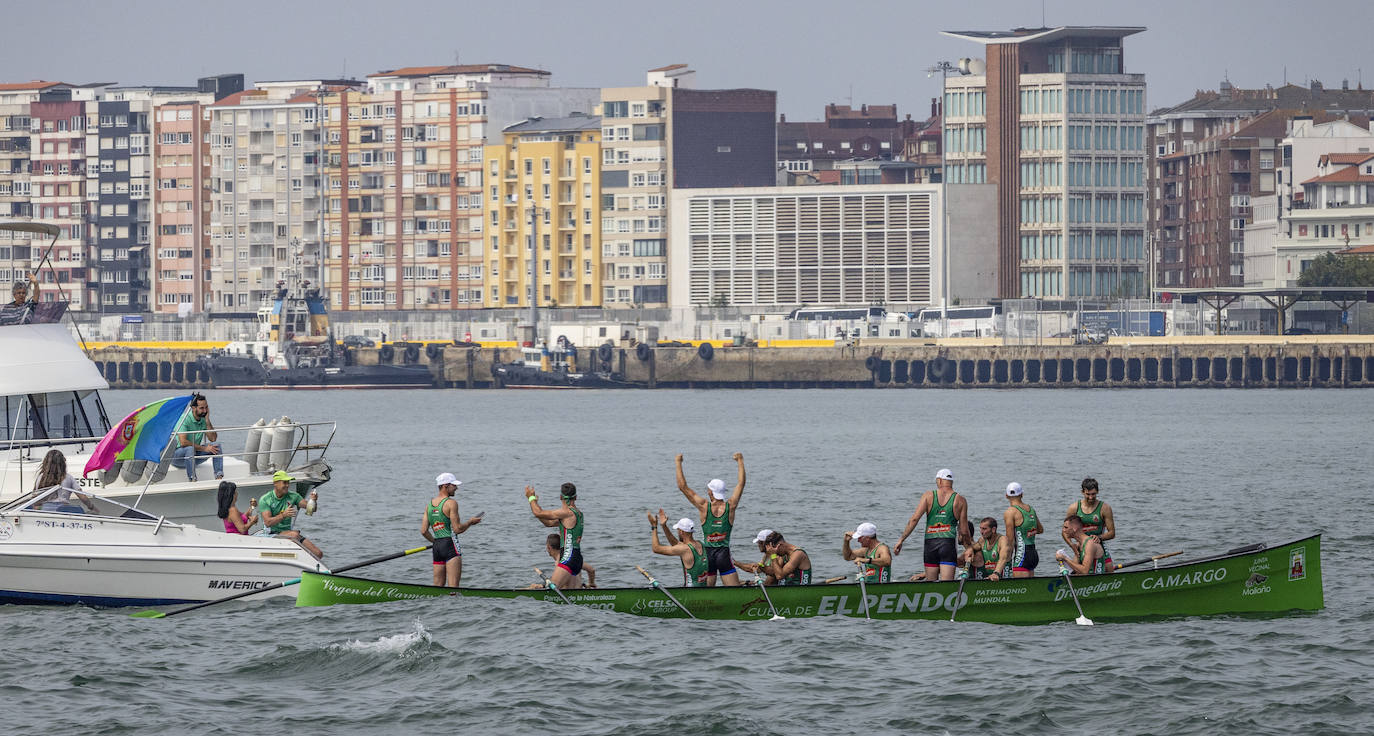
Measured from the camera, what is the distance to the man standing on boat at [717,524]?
101 feet

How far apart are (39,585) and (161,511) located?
298cm

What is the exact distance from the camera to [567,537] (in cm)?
3120

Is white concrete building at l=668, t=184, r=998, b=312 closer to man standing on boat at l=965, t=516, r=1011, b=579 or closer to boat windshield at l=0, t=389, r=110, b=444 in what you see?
boat windshield at l=0, t=389, r=110, b=444

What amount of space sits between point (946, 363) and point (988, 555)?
133 meters

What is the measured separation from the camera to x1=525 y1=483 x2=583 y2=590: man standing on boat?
3083cm

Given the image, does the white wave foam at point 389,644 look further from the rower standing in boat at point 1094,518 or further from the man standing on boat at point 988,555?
the rower standing in boat at point 1094,518

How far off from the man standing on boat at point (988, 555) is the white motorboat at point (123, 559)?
10007 mm

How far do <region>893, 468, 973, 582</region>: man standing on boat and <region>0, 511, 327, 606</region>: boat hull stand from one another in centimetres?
941

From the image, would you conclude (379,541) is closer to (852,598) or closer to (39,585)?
(39,585)

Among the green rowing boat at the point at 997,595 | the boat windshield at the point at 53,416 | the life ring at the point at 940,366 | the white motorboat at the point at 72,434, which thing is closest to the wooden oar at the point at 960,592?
the green rowing boat at the point at 997,595

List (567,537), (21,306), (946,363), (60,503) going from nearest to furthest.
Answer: (567,537), (60,503), (21,306), (946,363)

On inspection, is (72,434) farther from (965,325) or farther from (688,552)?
(965,325)

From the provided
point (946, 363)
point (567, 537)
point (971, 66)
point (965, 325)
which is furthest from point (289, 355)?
point (567, 537)

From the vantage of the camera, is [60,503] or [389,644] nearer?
[389,644]
